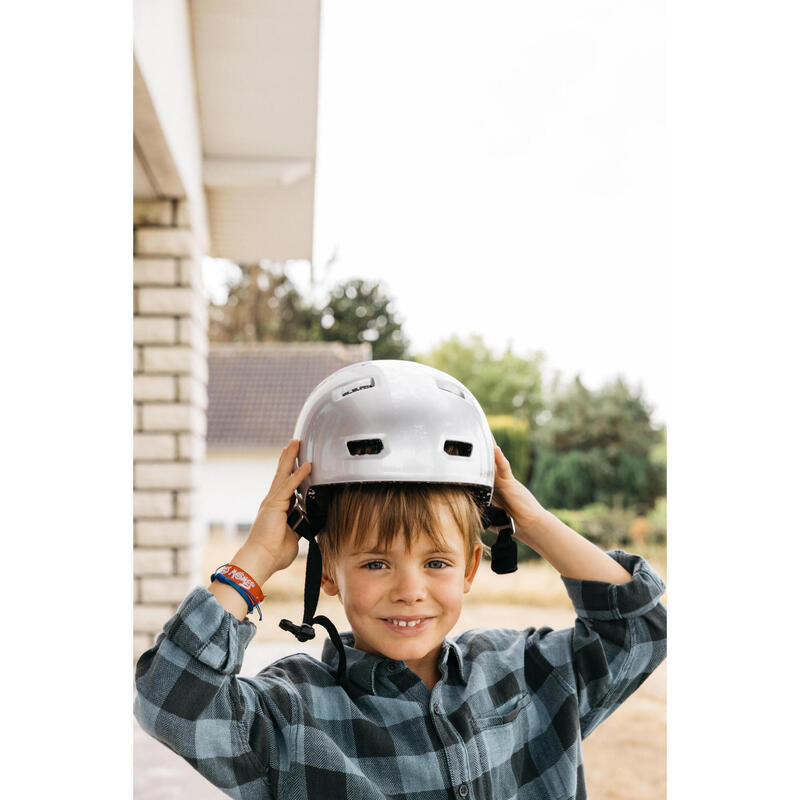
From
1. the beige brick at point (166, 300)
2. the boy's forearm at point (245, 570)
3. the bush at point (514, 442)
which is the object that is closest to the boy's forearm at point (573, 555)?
the boy's forearm at point (245, 570)

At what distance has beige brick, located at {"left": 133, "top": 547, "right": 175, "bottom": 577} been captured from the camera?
337 cm

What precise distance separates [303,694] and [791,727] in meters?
0.69

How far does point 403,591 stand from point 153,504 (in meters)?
2.31

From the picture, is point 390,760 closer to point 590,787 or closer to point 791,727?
point 791,727

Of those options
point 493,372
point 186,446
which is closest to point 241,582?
point 186,446

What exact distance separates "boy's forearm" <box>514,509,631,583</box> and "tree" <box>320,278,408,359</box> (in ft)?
67.4

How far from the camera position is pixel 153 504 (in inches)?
133

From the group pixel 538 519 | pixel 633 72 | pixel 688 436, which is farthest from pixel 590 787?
pixel 633 72

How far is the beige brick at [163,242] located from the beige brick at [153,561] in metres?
1.20

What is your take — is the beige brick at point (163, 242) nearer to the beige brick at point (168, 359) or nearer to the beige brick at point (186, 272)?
the beige brick at point (186, 272)

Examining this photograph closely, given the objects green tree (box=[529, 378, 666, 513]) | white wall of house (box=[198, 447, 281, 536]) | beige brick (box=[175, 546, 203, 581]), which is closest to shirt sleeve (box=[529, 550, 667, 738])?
beige brick (box=[175, 546, 203, 581])

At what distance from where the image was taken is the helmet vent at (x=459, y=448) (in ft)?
4.53

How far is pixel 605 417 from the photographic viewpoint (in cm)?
1459
